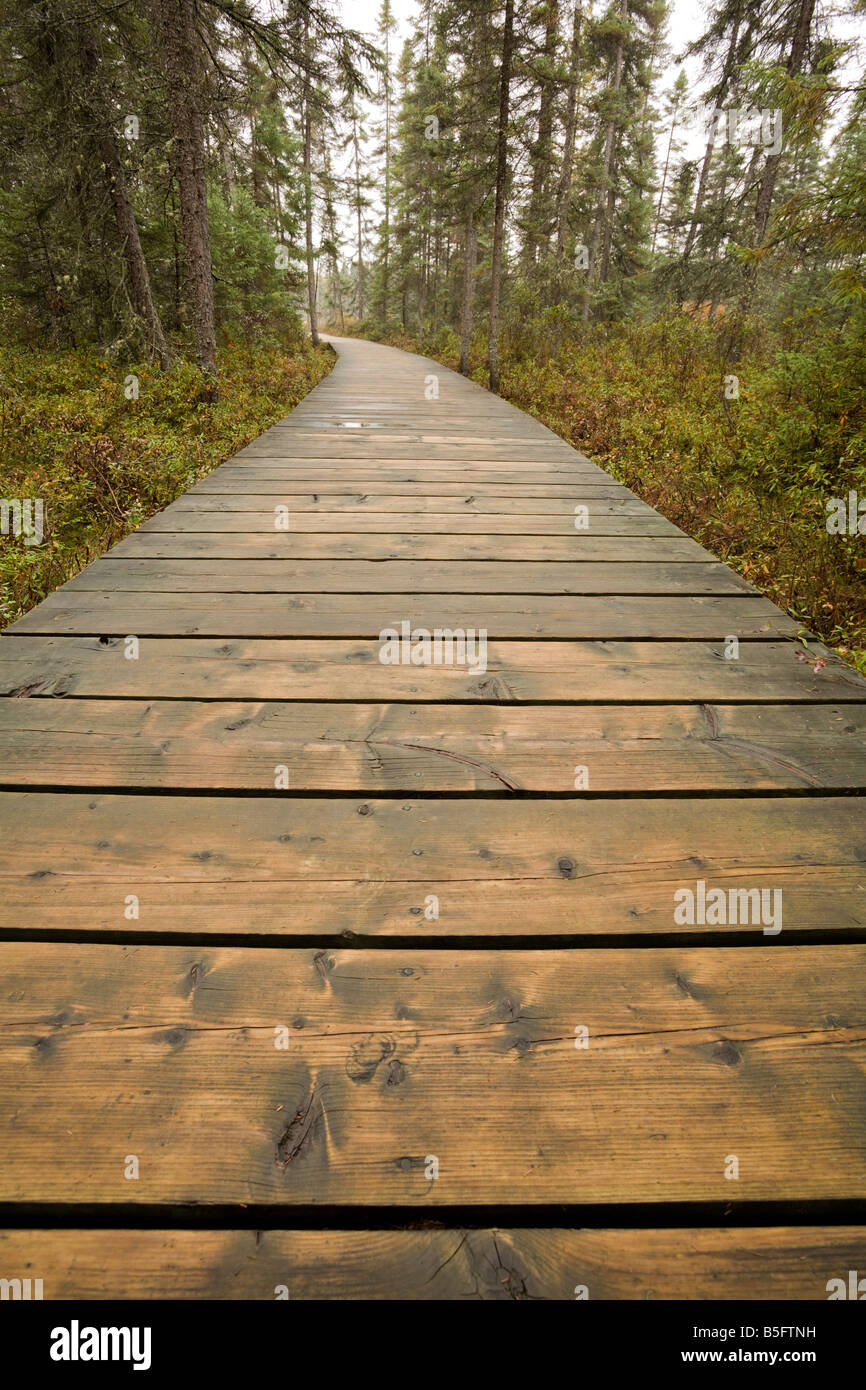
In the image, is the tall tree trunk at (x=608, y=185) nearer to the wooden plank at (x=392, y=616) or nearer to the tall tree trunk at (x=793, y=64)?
the tall tree trunk at (x=793, y=64)

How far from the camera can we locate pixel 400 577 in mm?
2865

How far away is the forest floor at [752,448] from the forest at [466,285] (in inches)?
1.4

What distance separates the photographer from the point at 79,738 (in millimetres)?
1805

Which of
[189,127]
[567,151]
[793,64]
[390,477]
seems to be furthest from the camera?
[567,151]

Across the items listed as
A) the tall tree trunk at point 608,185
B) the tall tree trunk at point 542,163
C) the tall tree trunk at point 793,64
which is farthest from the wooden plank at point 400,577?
the tall tree trunk at point 608,185

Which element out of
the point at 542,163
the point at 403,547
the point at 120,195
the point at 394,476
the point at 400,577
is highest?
the point at 542,163

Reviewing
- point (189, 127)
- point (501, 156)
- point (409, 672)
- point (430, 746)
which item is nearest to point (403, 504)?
point (409, 672)

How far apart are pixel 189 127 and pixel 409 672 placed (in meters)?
9.32

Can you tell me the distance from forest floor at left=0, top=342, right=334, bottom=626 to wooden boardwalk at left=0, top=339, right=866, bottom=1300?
2488 millimetres

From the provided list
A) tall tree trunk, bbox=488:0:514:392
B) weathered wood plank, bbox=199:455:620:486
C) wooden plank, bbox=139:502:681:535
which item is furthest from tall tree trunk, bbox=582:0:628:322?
wooden plank, bbox=139:502:681:535

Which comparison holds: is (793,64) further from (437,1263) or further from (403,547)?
(437,1263)

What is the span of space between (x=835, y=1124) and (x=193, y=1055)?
39.9 inches

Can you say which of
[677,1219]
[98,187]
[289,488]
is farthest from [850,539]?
[98,187]

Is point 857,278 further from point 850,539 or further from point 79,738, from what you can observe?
point 79,738
